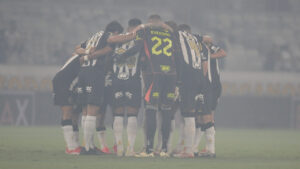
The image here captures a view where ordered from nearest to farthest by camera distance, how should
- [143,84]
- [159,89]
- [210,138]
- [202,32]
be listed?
[159,89], [143,84], [210,138], [202,32]

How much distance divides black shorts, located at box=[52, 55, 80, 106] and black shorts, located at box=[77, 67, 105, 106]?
305 mm

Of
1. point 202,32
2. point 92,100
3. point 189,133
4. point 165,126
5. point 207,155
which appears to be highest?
point 202,32

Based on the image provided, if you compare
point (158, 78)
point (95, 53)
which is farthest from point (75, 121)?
point (158, 78)

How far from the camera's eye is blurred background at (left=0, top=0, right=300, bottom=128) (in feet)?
75.3

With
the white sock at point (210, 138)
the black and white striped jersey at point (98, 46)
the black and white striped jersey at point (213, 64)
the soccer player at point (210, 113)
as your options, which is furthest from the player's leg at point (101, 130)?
the black and white striped jersey at point (213, 64)

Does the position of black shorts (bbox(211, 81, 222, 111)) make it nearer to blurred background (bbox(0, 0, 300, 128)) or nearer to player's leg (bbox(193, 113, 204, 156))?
player's leg (bbox(193, 113, 204, 156))

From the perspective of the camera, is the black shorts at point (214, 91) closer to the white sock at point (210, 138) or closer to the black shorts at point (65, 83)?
the white sock at point (210, 138)

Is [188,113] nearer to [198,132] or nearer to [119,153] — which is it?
[198,132]

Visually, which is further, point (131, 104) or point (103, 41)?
point (103, 41)

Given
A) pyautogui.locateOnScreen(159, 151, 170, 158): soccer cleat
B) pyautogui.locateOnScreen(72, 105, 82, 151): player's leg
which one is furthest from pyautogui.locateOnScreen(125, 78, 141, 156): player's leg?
pyautogui.locateOnScreen(72, 105, 82, 151): player's leg

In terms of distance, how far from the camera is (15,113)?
22.0m

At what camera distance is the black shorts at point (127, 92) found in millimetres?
9172

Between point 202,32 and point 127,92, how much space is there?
20.1 metres

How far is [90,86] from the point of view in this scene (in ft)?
30.5
